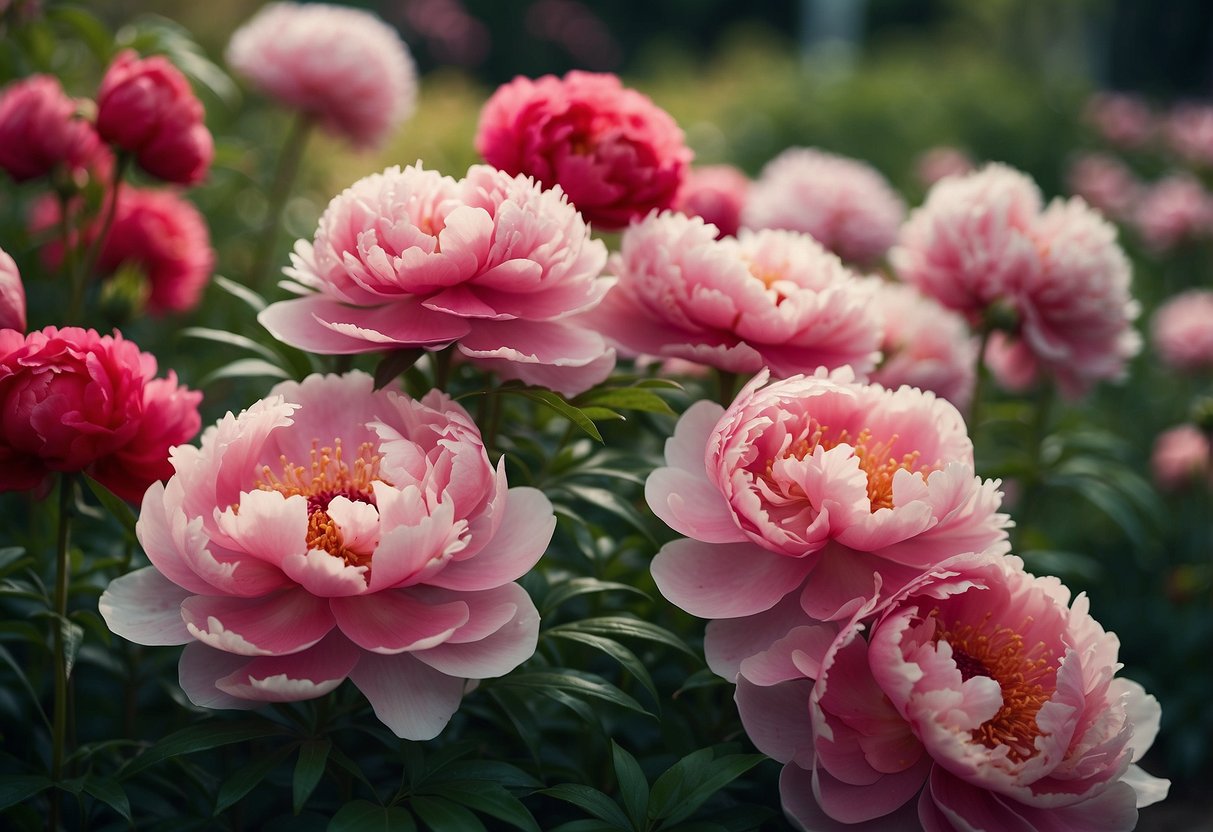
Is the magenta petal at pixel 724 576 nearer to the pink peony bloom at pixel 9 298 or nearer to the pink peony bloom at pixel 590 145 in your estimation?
the pink peony bloom at pixel 590 145

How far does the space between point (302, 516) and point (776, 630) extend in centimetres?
37

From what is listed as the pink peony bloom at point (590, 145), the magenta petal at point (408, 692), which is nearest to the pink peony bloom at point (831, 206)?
the pink peony bloom at point (590, 145)

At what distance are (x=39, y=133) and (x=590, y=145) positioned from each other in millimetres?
683

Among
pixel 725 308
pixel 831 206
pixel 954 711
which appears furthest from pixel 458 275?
pixel 831 206

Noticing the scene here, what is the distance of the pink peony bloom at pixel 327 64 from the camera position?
1.92 meters

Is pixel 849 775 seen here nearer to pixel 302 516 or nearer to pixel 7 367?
pixel 302 516

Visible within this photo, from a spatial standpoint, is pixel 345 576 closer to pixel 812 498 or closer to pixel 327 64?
pixel 812 498

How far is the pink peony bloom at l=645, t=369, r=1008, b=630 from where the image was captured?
83 centimetres

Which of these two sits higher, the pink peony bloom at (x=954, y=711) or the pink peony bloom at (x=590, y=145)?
the pink peony bloom at (x=590, y=145)

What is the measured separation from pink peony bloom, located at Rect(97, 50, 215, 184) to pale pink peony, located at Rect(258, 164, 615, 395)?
15.8 inches

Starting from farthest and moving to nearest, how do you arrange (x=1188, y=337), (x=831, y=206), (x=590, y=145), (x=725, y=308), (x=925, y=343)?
(x=1188, y=337) < (x=831, y=206) < (x=925, y=343) < (x=590, y=145) < (x=725, y=308)

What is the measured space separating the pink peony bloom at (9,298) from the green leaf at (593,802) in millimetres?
588

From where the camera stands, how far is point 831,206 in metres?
1.89

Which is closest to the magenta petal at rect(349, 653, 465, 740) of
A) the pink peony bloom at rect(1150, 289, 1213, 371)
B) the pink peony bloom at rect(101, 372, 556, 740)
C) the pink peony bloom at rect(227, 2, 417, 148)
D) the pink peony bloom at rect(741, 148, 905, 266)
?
the pink peony bloom at rect(101, 372, 556, 740)
